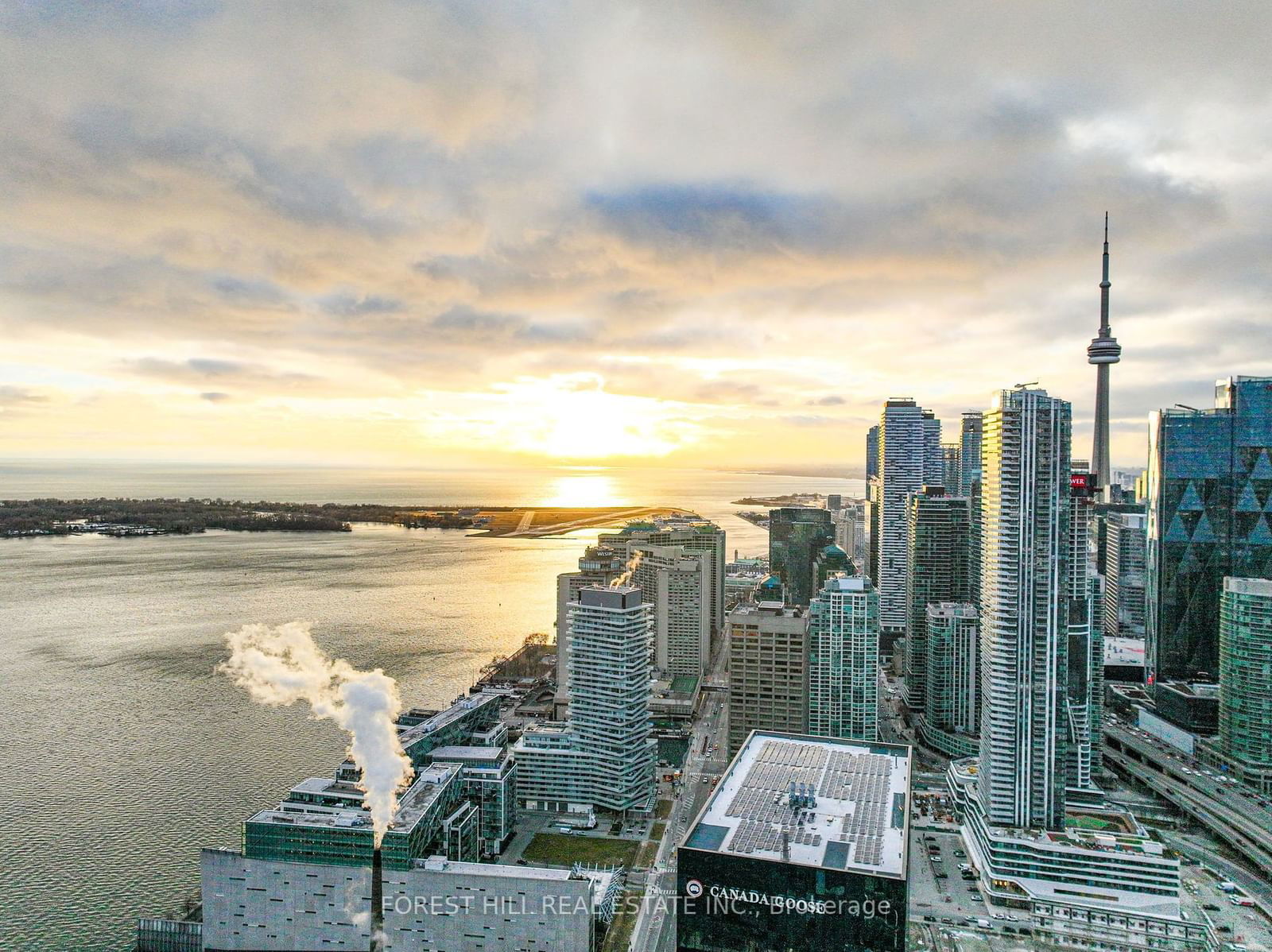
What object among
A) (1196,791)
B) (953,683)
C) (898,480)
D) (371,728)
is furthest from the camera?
(898,480)

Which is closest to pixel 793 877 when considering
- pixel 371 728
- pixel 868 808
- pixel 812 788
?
pixel 868 808

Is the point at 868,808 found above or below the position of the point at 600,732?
above

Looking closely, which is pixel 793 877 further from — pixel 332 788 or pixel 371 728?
pixel 332 788

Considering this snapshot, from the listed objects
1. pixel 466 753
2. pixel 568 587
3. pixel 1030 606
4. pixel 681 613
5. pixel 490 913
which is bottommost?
pixel 490 913

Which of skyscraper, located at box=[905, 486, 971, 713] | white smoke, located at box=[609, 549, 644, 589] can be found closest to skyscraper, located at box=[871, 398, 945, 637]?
skyscraper, located at box=[905, 486, 971, 713]

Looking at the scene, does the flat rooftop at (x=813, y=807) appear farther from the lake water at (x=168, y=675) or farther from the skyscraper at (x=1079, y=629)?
the lake water at (x=168, y=675)

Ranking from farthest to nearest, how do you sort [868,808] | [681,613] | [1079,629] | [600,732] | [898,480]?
[898,480] → [681,613] → [600,732] → [1079,629] → [868,808]

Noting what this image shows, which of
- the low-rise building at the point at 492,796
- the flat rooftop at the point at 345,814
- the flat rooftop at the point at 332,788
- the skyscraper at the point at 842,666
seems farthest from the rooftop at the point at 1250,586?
the flat rooftop at the point at 332,788

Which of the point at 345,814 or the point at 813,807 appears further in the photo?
the point at 345,814
